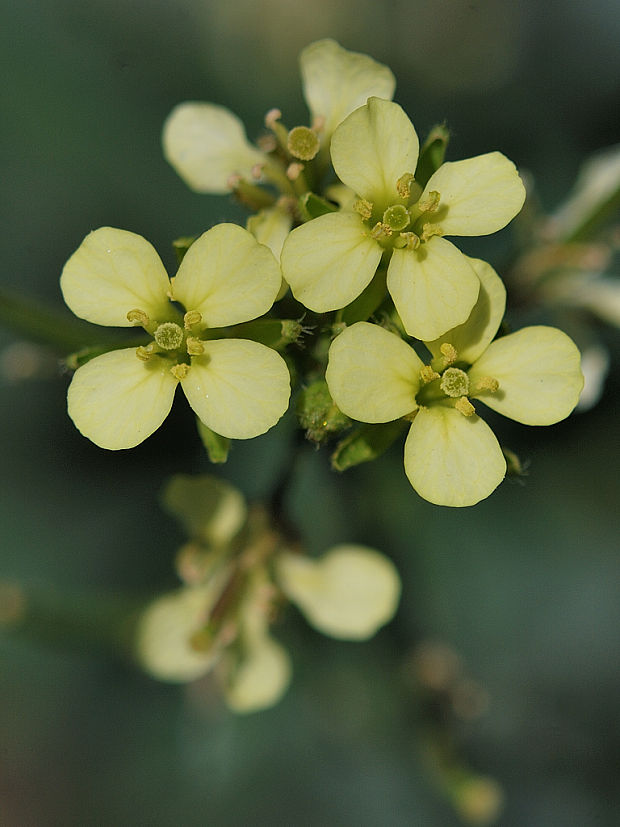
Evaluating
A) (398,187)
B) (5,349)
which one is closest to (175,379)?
(398,187)

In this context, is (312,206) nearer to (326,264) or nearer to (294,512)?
(326,264)

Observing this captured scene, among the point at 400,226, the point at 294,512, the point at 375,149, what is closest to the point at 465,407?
the point at 400,226

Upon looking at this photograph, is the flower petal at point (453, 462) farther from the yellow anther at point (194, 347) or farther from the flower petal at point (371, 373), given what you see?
the yellow anther at point (194, 347)

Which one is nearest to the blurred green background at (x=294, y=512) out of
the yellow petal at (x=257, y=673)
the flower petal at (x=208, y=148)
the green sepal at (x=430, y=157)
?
the yellow petal at (x=257, y=673)

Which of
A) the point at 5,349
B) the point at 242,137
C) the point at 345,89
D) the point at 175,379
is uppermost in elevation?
the point at 345,89

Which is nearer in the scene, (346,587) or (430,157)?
(430,157)

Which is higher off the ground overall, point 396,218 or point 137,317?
point 396,218

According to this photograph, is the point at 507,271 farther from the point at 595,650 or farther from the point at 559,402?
the point at 595,650
